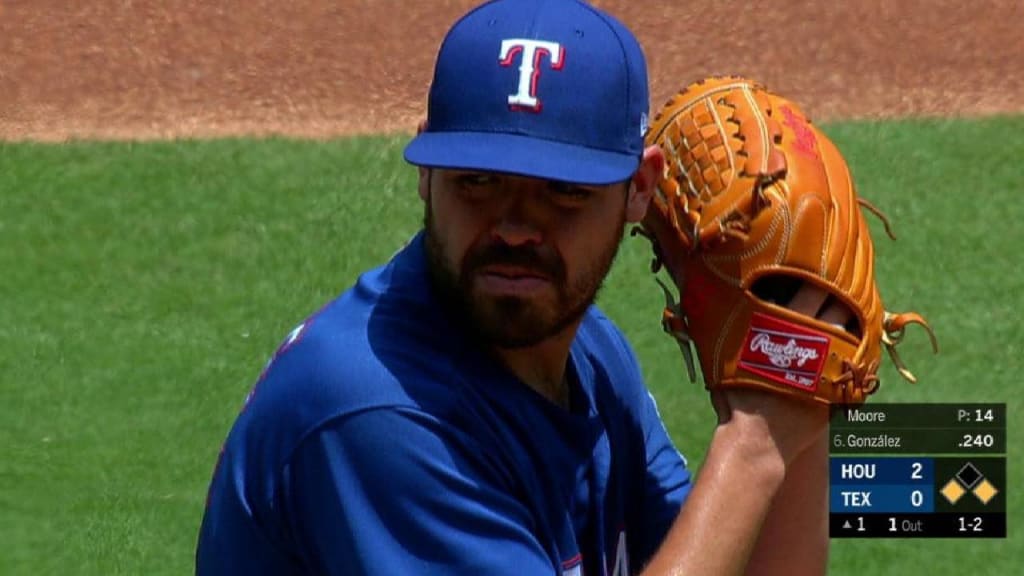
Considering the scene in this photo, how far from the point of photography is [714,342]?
2561 mm

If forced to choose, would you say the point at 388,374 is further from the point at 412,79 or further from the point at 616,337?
the point at 412,79

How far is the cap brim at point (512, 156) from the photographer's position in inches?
83.7

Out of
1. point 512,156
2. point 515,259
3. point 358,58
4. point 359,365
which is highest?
point 512,156

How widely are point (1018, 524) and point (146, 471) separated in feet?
8.16

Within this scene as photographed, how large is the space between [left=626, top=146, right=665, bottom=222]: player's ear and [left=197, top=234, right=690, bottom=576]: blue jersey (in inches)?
9.9

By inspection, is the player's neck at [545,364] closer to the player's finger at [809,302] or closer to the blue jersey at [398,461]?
the blue jersey at [398,461]

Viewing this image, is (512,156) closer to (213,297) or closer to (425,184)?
(425,184)

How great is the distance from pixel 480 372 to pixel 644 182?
0.32 m

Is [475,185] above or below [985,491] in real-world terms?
above

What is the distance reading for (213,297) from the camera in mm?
6668
